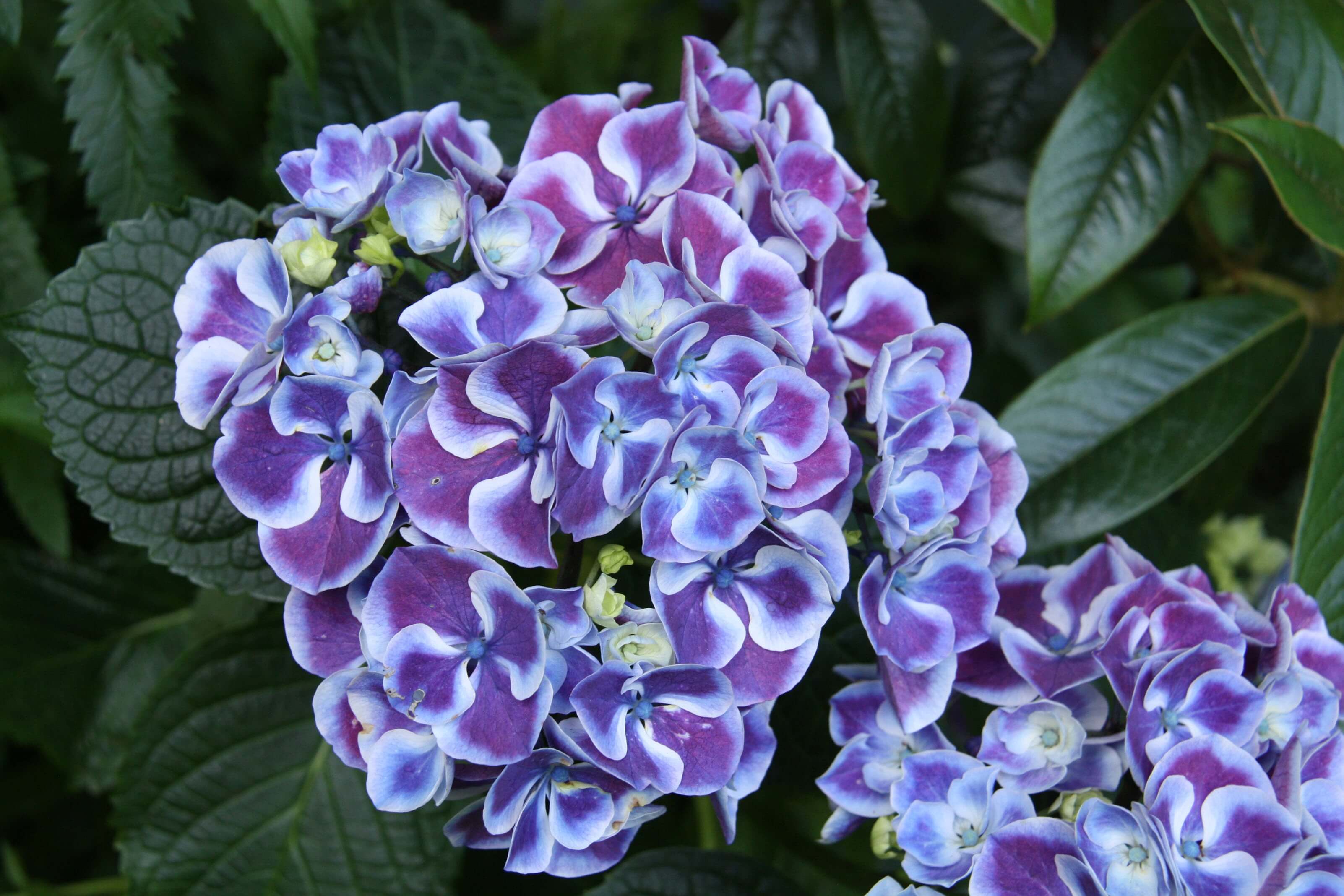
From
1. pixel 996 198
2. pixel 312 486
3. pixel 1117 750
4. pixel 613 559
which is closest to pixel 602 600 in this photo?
pixel 613 559

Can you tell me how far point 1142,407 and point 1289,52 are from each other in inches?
→ 14.5

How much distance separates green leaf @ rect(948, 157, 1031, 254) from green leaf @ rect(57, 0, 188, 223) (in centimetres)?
91

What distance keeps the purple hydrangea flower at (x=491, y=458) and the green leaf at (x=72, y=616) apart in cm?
81

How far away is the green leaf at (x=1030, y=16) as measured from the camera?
0.91 m

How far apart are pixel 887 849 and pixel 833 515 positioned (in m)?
0.25

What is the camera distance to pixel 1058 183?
108 centimetres

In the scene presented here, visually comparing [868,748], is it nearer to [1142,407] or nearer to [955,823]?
[955,823]

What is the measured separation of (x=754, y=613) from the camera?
66cm

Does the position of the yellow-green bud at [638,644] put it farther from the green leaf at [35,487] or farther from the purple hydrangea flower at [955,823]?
the green leaf at [35,487]

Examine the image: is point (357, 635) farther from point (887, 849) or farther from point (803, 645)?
point (887, 849)

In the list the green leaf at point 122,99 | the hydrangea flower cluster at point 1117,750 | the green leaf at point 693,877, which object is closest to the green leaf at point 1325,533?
the hydrangea flower cluster at point 1117,750

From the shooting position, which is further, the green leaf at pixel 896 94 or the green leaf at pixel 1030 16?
the green leaf at pixel 896 94

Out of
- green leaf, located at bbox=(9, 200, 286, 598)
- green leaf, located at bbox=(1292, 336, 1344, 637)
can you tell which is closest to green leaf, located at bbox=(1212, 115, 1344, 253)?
green leaf, located at bbox=(1292, 336, 1344, 637)

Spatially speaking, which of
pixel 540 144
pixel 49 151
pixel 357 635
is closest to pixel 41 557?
pixel 49 151
